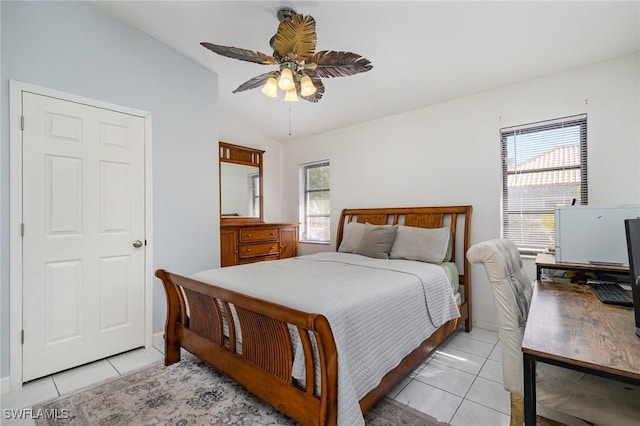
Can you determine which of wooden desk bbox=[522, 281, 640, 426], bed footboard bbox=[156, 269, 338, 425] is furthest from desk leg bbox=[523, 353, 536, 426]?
bed footboard bbox=[156, 269, 338, 425]

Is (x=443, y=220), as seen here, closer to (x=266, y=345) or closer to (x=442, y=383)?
(x=442, y=383)

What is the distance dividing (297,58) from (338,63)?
290mm

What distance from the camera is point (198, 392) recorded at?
200 centimetres

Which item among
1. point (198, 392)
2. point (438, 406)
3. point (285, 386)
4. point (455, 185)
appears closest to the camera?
point (285, 386)

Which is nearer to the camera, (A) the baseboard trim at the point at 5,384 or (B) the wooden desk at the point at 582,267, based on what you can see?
(B) the wooden desk at the point at 582,267

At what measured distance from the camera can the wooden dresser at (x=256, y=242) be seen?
12.4 feet

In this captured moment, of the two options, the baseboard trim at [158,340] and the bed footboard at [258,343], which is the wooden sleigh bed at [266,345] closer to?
the bed footboard at [258,343]

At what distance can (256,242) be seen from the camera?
411 centimetres

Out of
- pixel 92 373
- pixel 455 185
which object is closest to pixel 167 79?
pixel 92 373

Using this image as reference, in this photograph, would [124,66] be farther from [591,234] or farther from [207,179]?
[591,234]

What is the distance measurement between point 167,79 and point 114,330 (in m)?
2.46

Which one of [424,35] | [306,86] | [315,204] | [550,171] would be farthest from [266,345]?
[315,204]

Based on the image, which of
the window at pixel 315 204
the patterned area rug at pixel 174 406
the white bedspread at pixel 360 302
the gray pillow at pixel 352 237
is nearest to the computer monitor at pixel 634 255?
the white bedspread at pixel 360 302

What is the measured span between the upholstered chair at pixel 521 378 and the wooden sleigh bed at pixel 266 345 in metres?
0.69
